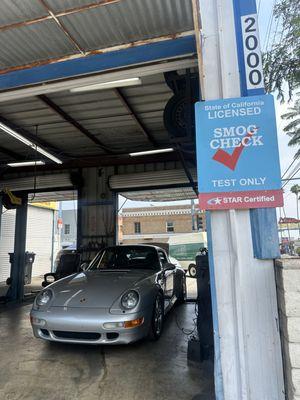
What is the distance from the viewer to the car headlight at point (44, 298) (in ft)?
14.2

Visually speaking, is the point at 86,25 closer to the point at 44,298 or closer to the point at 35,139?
the point at 44,298

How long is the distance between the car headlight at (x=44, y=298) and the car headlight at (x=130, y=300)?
103 centimetres

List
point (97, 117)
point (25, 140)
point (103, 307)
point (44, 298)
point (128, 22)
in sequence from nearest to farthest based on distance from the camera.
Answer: point (128, 22) → point (103, 307) → point (44, 298) → point (97, 117) → point (25, 140)

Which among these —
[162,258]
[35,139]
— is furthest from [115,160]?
[162,258]

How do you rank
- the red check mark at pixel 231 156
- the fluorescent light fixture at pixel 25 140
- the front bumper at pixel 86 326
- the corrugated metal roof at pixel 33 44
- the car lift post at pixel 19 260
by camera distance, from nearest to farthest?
1. the red check mark at pixel 231 156
2. the corrugated metal roof at pixel 33 44
3. the front bumper at pixel 86 326
4. the fluorescent light fixture at pixel 25 140
5. the car lift post at pixel 19 260

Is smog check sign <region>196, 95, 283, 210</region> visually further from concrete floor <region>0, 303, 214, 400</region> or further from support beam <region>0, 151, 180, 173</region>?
support beam <region>0, 151, 180, 173</region>

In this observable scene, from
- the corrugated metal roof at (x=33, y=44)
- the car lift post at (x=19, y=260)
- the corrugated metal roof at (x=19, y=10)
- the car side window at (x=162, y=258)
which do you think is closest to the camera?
the corrugated metal roof at (x=19, y=10)

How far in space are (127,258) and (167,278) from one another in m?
0.78

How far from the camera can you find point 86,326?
3875mm

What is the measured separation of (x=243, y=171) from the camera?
212 cm

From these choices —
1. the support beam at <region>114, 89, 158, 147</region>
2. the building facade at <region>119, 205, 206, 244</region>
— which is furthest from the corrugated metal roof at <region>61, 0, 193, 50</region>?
the building facade at <region>119, 205, 206, 244</region>

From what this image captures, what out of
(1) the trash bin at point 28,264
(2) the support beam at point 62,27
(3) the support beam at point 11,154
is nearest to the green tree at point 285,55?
(2) the support beam at point 62,27

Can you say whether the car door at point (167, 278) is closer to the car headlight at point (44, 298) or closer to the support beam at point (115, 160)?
the car headlight at point (44, 298)

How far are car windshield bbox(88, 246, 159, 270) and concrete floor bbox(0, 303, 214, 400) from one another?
4.21 ft
